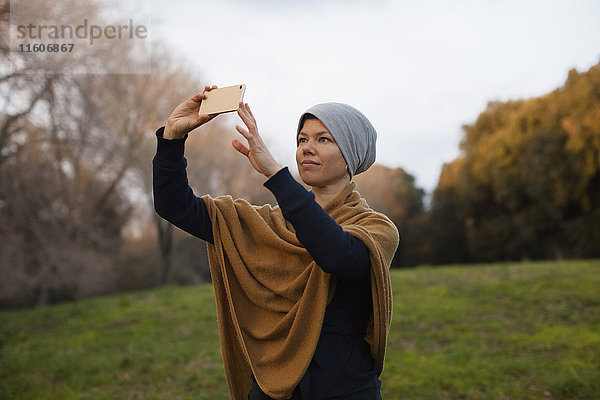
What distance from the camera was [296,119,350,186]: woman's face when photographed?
185cm

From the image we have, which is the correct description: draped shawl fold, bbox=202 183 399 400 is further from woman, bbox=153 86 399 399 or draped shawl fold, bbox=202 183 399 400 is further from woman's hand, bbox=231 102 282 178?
woman's hand, bbox=231 102 282 178

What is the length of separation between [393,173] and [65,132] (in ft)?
60.1

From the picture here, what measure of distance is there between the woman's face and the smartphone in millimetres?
328

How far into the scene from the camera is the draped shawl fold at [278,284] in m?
1.75

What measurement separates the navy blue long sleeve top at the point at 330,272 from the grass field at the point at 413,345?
127 inches

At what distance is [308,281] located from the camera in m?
1.75

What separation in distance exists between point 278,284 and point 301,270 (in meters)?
0.10

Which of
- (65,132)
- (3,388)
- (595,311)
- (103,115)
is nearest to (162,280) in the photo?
(103,115)

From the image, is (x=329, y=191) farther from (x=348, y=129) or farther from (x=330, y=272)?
(x=330, y=272)

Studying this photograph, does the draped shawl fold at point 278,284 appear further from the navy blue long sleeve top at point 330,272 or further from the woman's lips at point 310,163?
the woman's lips at point 310,163

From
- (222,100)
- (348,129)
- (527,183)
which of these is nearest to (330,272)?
(348,129)

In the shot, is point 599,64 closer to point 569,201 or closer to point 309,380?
point 569,201

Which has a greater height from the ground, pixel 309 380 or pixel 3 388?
pixel 309 380

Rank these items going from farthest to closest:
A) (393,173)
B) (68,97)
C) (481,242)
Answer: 1. (393,173)
2. (481,242)
3. (68,97)
